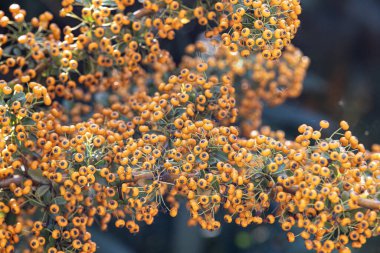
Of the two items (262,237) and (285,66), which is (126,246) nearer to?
(262,237)

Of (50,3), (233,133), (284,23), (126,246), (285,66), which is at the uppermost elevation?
(284,23)

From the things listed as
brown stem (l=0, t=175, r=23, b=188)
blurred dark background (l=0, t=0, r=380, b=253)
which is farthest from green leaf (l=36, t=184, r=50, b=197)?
blurred dark background (l=0, t=0, r=380, b=253)

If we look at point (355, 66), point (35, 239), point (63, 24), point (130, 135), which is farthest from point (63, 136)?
point (355, 66)

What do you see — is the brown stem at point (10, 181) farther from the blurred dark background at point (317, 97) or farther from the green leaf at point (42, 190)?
the blurred dark background at point (317, 97)

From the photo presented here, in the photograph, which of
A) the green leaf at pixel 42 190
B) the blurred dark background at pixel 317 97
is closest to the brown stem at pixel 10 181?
the green leaf at pixel 42 190

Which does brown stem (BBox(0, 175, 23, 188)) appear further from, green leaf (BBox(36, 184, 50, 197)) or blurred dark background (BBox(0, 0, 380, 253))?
blurred dark background (BBox(0, 0, 380, 253))
